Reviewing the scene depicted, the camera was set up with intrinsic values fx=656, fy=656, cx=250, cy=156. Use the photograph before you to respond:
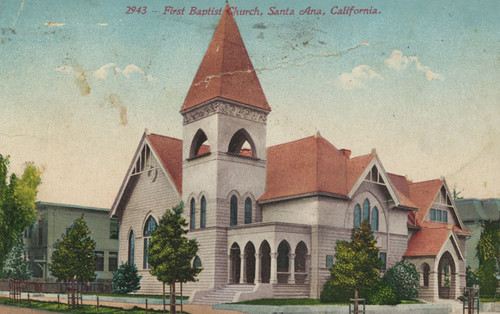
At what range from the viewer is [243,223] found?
43594mm

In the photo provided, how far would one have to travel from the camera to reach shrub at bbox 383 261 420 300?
42344 millimetres

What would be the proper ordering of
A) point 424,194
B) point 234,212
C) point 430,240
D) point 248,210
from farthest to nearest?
Result: point 424,194 → point 430,240 → point 248,210 → point 234,212

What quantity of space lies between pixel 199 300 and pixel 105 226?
30409 mm

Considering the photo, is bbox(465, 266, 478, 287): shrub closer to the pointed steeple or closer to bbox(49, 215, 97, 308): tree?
the pointed steeple

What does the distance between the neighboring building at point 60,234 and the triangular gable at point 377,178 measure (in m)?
31.1

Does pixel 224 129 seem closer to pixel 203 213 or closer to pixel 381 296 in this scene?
pixel 203 213

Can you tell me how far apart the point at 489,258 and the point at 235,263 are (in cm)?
2186

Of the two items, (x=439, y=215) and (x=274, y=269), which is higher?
(x=439, y=215)

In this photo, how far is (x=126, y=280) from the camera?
47.6 metres

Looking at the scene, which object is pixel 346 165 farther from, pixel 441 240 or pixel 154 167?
pixel 154 167

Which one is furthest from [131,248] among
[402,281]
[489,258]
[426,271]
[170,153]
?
[489,258]

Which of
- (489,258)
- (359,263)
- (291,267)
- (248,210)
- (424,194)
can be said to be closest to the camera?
(359,263)

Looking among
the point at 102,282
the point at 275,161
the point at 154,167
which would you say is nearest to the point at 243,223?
the point at 275,161

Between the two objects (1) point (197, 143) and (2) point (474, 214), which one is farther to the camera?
(2) point (474, 214)
